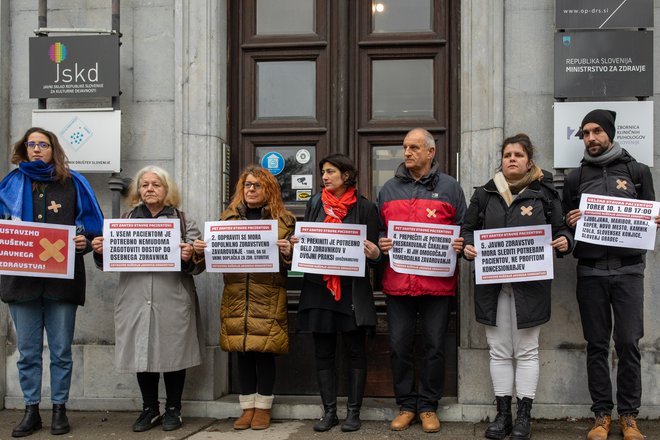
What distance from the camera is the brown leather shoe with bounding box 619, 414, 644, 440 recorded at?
4.96 metres

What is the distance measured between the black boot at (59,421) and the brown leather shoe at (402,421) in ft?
7.81

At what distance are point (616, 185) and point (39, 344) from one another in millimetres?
4249

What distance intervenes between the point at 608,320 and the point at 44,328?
13.5 feet

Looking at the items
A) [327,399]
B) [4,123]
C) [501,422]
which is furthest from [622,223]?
[4,123]

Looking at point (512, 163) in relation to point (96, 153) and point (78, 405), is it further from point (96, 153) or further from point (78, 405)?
point (78, 405)

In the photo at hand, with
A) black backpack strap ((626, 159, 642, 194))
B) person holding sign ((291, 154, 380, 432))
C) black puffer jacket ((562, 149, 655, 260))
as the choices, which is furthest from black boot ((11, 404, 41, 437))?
black backpack strap ((626, 159, 642, 194))

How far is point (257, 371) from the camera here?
552 centimetres

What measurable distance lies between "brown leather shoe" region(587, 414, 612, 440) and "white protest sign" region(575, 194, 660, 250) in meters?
1.18

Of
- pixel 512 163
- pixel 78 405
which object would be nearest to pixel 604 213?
pixel 512 163

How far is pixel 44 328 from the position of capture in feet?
18.7

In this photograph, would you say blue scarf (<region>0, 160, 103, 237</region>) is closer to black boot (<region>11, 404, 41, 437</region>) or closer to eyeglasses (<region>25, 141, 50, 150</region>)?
eyeglasses (<region>25, 141, 50, 150</region>)

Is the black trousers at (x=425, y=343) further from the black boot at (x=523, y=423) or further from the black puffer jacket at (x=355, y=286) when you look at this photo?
the black boot at (x=523, y=423)

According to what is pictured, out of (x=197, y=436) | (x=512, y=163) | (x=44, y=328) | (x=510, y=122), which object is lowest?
(x=197, y=436)

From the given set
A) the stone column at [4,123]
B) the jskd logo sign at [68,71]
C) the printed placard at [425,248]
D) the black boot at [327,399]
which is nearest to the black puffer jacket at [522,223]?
the printed placard at [425,248]
